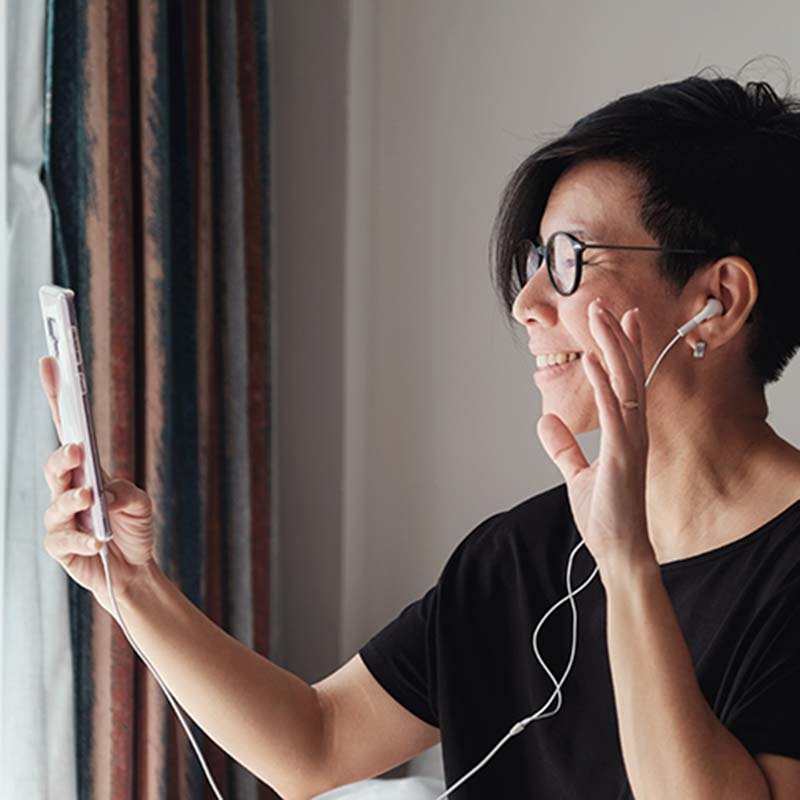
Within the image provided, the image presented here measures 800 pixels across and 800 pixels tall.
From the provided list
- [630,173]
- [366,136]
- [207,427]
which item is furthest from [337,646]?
[630,173]

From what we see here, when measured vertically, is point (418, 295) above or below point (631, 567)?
above

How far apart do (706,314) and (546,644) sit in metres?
0.41

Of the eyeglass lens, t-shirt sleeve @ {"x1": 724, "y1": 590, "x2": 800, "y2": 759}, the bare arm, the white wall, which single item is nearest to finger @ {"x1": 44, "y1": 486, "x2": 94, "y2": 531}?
the bare arm

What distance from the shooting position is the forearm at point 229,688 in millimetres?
1322

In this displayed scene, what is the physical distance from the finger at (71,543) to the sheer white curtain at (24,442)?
0.61m

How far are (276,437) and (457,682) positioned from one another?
1.26 meters

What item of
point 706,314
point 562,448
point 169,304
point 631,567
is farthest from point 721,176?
point 169,304

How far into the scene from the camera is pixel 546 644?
4.60 ft

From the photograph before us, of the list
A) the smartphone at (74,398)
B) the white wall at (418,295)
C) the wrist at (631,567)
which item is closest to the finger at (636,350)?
the wrist at (631,567)

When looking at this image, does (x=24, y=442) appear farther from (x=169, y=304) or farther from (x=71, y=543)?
(x=71, y=543)

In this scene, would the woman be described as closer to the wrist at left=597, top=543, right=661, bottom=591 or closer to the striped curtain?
the wrist at left=597, top=543, right=661, bottom=591

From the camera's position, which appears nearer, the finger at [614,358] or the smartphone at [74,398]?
the finger at [614,358]

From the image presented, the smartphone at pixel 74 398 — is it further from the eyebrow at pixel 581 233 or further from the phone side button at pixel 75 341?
the eyebrow at pixel 581 233

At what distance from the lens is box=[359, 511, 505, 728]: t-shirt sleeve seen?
57.6 inches
